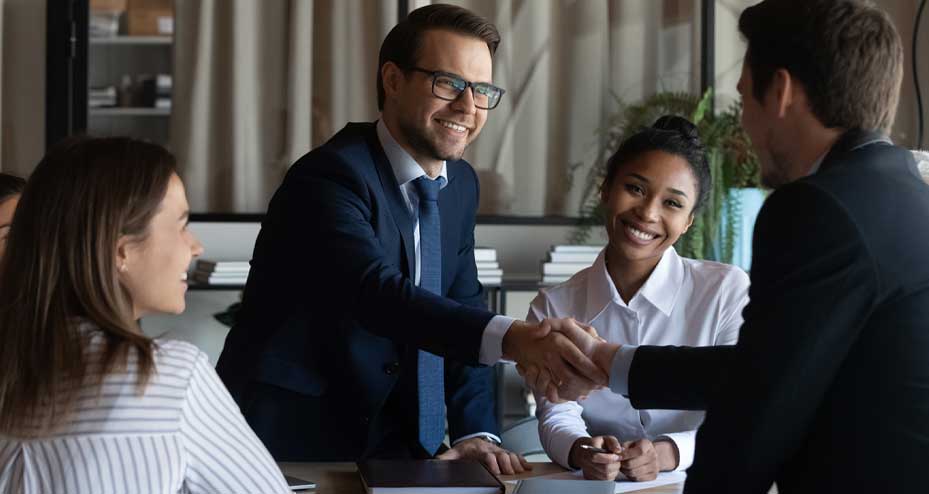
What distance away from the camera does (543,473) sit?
2146mm

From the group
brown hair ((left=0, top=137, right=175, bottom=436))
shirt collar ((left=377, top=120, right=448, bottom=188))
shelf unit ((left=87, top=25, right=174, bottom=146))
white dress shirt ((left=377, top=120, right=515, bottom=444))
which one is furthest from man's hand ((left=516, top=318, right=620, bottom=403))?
shelf unit ((left=87, top=25, right=174, bottom=146))

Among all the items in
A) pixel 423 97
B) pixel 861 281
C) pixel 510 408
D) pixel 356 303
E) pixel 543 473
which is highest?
pixel 423 97

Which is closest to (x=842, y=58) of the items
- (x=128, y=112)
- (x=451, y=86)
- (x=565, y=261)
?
(x=451, y=86)

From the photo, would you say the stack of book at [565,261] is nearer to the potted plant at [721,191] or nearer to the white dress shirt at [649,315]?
the potted plant at [721,191]

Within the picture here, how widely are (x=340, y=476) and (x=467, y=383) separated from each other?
0.55m

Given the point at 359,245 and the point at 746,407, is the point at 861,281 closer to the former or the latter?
the point at 746,407

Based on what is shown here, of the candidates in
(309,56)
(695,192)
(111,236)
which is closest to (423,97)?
(695,192)

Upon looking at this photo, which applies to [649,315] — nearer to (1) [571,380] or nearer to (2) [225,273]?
(1) [571,380]

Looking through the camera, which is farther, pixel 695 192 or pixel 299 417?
pixel 695 192

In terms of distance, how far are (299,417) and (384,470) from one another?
39 cm

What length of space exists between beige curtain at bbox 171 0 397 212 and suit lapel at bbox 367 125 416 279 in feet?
8.34

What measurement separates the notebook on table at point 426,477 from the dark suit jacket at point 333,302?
0.73 feet

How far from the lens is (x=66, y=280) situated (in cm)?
144

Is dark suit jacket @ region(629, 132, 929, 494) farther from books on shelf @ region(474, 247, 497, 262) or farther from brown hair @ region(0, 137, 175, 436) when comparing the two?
books on shelf @ region(474, 247, 497, 262)
